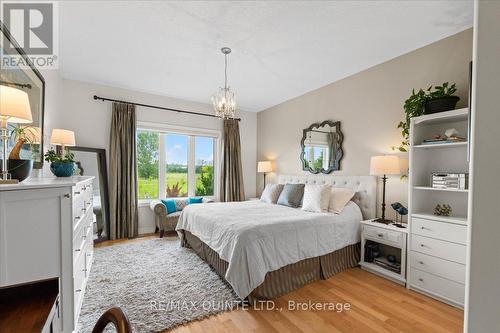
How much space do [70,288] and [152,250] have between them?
2.09m

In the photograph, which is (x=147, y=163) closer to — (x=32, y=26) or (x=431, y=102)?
(x=32, y=26)

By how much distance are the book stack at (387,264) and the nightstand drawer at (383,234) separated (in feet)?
0.98

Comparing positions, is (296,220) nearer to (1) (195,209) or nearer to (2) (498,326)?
(1) (195,209)

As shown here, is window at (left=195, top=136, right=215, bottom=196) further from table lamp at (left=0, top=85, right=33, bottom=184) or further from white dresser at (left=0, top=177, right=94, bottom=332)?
table lamp at (left=0, top=85, right=33, bottom=184)

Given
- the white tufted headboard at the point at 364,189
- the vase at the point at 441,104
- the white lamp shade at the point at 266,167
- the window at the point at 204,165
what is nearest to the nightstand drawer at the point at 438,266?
the white tufted headboard at the point at 364,189

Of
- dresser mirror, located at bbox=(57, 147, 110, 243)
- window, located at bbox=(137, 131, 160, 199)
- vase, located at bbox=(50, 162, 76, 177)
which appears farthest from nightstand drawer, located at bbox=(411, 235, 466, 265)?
dresser mirror, located at bbox=(57, 147, 110, 243)

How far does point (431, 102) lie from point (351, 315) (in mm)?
2292

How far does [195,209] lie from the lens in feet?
10.9

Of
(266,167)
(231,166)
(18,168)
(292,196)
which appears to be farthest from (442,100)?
(231,166)

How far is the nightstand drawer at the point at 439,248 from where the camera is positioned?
2.11 meters

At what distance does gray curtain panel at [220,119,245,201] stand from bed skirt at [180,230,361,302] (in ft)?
6.19

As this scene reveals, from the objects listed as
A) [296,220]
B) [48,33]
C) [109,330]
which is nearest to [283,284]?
[296,220]

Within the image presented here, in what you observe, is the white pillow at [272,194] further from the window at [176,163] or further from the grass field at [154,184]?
the grass field at [154,184]

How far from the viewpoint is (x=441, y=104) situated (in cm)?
234
